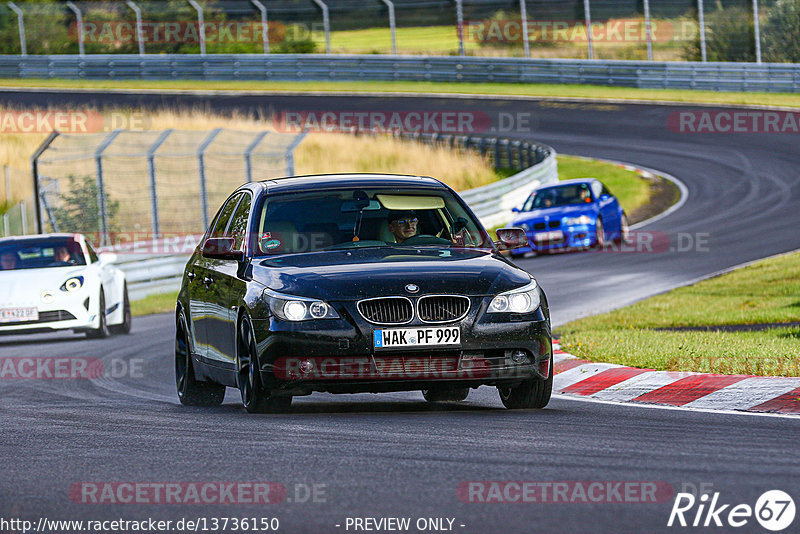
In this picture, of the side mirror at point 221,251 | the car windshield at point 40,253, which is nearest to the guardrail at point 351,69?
the car windshield at point 40,253

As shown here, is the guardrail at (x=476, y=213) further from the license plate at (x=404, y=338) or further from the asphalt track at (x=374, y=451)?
the license plate at (x=404, y=338)

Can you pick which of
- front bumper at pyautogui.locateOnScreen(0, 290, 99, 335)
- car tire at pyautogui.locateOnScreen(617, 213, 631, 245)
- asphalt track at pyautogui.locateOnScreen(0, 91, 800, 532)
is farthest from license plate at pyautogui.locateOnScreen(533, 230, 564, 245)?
asphalt track at pyautogui.locateOnScreen(0, 91, 800, 532)

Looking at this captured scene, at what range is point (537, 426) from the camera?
7.75 m

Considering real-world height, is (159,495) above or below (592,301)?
above

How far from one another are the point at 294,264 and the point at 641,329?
645cm

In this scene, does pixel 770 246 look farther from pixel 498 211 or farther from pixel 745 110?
pixel 745 110

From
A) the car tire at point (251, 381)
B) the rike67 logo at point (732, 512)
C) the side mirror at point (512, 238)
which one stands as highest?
the side mirror at point (512, 238)

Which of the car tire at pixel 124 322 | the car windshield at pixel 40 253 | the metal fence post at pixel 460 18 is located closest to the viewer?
Answer: the car windshield at pixel 40 253

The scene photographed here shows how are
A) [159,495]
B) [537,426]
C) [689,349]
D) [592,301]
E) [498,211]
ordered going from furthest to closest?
[498,211] → [592,301] → [689,349] → [537,426] → [159,495]

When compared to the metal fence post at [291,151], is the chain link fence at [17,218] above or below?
below

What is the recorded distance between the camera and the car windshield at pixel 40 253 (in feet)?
57.0

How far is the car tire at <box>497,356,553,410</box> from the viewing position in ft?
28.5

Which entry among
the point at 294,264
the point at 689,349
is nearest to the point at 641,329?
the point at 689,349

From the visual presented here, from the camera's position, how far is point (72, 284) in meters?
17.0
